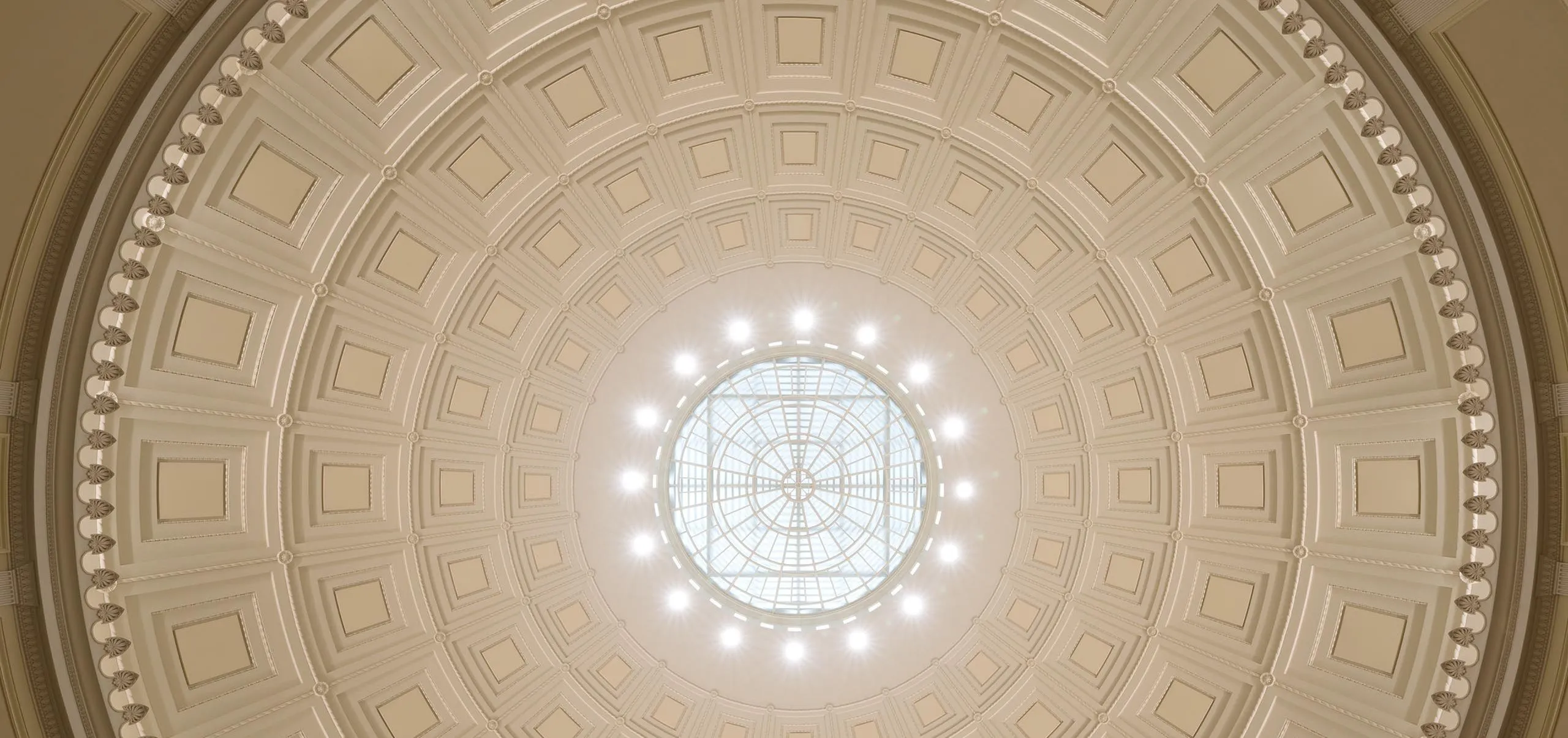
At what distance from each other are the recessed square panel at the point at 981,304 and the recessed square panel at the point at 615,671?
50.5 feet

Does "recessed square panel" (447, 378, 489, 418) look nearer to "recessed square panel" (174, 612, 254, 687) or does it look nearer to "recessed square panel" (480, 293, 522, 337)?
"recessed square panel" (480, 293, 522, 337)

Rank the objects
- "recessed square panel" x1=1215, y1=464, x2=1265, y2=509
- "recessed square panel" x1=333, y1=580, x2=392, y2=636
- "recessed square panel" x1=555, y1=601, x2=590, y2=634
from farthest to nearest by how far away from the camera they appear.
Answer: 1. "recessed square panel" x1=555, y1=601, x2=590, y2=634
2. "recessed square panel" x1=333, y1=580, x2=392, y2=636
3. "recessed square panel" x1=1215, y1=464, x2=1265, y2=509

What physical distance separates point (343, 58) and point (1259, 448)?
21590mm

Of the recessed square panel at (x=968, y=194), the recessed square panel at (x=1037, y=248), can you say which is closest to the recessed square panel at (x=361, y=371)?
the recessed square panel at (x=968, y=194)

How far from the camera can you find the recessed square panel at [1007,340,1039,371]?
74.0 feet

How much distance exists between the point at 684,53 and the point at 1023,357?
1248cm

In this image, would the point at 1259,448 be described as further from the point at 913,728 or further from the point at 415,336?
the point at 415,336

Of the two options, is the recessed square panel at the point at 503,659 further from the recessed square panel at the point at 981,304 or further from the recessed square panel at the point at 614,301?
the recessed square panel at the point at 981,304

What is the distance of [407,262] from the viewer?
18797mm

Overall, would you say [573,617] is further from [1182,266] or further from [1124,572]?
[1182,266]

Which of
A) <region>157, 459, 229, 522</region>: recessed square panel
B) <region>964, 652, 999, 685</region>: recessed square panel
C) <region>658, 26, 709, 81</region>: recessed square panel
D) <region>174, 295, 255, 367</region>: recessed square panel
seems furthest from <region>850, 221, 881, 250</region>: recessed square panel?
<region>157, 459, 229, 522</region>: recessed square panel

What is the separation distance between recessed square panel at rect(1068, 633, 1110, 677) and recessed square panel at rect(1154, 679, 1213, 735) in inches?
66.2

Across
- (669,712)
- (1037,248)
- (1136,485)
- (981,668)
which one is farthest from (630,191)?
(981,668)

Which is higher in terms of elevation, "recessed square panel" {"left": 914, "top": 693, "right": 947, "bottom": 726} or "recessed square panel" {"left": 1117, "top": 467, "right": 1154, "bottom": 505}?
"recessed square panel" {"left": 1117, "top": 467, "right": 1154, "bottom": 505}
